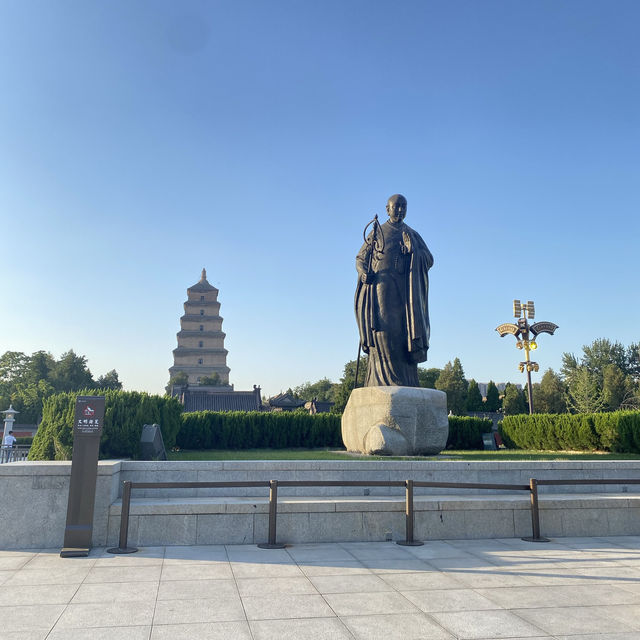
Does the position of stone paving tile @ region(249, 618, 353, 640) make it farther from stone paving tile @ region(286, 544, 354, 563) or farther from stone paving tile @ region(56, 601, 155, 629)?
stone paving tile @ region(286, 544, 354, 563)

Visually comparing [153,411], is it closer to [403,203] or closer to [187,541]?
[187,541]

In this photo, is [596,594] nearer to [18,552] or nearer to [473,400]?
[18,552]

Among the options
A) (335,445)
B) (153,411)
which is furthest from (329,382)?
(153,411)

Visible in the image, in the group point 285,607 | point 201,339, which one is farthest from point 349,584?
point 201,339

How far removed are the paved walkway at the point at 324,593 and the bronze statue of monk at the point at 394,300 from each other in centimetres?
534

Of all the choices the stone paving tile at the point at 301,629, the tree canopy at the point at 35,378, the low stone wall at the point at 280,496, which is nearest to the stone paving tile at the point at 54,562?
the low stone wall at the point at 280,496

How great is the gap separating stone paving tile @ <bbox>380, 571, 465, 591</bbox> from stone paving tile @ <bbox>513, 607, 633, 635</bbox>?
3.08 feet

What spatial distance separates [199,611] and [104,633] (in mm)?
811

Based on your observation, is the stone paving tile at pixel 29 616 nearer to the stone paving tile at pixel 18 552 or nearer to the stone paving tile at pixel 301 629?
the stone paving tile at pixel 301 629

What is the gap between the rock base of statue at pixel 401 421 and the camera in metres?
10.7

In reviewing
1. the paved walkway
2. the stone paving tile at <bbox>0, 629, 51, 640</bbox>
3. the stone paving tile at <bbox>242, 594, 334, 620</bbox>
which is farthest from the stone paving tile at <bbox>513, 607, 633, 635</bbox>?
the stone paving tile at <bbox>0, 629, 51, 640</bbox>

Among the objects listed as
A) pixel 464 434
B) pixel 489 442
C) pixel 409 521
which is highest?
pixel 464 434

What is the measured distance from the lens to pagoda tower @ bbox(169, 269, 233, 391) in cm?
9088

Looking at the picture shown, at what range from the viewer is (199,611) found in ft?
15.3
